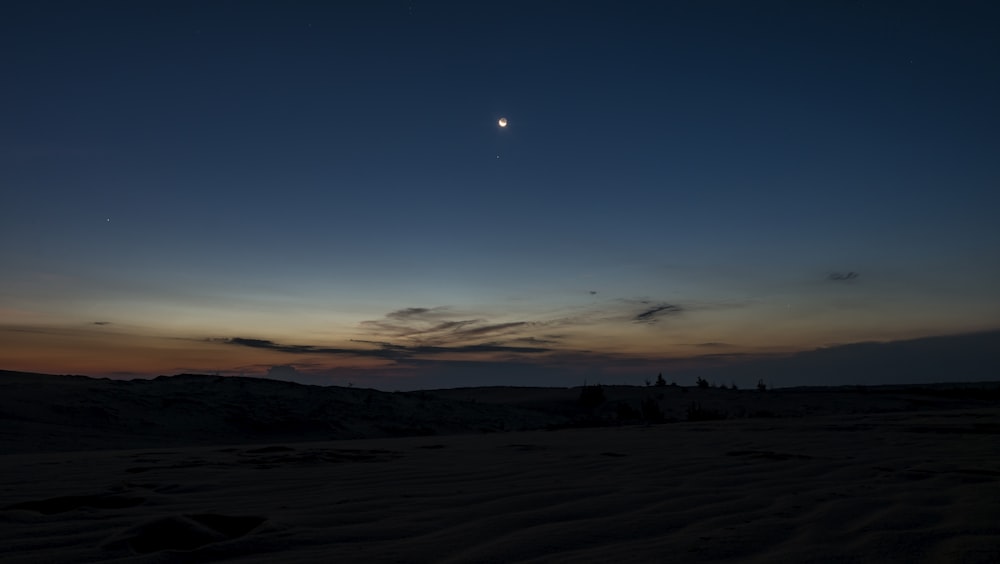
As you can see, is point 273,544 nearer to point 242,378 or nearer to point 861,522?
point 861,522

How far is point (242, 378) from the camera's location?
13.8 metres

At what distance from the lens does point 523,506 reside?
10.7 ft

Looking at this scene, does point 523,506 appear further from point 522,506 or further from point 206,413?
point 206,413

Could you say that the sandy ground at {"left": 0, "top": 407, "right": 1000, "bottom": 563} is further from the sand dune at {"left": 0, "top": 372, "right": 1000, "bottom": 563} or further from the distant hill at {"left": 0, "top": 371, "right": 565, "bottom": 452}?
the distant hill at {"left": 0, "top": 371, "right": 565, "bottom": 452}

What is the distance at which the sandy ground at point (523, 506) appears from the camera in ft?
7.95

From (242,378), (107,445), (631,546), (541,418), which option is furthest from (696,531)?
(242,378)

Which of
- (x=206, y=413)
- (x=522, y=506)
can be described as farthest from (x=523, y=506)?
(x=206, y=413)

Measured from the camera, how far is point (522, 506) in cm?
327

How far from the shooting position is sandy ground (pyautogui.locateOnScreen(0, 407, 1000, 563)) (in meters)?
2.42

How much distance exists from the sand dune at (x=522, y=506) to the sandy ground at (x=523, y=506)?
1 centimetres

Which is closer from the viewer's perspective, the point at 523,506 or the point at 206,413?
the point at 523,506

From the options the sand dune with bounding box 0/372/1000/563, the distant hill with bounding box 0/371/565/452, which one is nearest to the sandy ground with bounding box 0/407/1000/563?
the sand dune with bounding box 0/372/1000/563

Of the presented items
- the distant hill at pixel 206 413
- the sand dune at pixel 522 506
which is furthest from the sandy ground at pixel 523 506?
the distant hill at pixel 206 413

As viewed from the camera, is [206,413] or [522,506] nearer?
[522,506]
